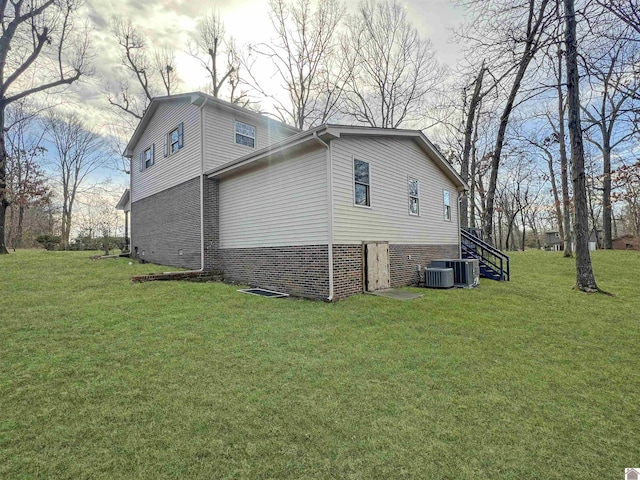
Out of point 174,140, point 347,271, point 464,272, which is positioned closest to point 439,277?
point 464,272

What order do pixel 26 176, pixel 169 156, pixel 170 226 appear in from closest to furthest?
pixel 170 226, pixel 169 156, pixel 26 176

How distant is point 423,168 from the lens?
1140 centimetres

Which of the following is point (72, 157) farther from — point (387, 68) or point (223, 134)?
point (387, 68)

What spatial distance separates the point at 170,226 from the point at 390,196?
9.11 m

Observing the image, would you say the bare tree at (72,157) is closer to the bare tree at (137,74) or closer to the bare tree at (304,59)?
the bare tree at (137,74)

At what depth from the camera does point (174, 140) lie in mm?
12641

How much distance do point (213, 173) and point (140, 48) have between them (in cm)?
1694

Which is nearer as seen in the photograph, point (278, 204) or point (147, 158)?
point (278, 204)

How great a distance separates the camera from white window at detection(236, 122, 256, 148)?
1205cm

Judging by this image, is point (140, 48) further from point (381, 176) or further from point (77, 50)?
point (381, 176)

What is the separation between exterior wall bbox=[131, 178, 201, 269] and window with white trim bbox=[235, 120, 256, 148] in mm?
2494

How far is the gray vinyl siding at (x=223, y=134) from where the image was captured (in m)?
11.0

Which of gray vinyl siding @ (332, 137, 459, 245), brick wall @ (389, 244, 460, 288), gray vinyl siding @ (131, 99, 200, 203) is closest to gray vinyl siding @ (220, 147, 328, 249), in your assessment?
gray vinyl siding @ (332, 137, 459, 245)

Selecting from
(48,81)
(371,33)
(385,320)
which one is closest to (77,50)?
(48,81)
